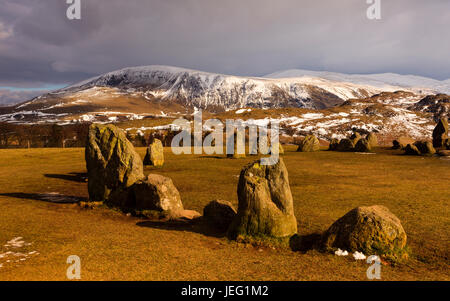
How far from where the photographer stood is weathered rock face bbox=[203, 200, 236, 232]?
48.5ft

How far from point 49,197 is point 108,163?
6.01 metres

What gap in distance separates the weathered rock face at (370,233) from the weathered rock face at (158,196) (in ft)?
30.0

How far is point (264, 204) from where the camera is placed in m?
12.7

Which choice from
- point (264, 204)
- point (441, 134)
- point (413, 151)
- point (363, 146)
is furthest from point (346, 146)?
point (264, 204)

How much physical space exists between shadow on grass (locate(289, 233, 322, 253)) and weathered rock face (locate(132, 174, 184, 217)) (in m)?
7.07

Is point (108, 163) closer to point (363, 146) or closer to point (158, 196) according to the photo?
point (158, 196)

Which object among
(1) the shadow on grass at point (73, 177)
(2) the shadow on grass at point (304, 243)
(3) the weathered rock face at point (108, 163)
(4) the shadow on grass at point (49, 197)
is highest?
(3) the weathered rock face at point (108, 163)

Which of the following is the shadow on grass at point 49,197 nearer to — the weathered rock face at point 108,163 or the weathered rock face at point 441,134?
the weathered rock face at point 108,163

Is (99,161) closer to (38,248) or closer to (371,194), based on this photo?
(38,248)

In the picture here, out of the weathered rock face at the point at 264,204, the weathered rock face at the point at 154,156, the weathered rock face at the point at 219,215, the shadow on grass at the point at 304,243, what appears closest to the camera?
the shadow on grass at the point at 304,243

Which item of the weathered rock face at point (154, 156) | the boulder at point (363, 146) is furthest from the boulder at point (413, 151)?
the weathered rock face at point (154, 156)

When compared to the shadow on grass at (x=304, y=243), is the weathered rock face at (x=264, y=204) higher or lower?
higher

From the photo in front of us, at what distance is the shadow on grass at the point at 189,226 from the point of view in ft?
46.4

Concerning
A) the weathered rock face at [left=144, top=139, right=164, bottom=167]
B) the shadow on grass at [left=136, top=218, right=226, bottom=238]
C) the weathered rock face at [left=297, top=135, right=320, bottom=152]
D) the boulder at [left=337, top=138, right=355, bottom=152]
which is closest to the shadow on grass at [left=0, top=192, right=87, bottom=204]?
the shadow on grass at [left=136, top=218, right=226, bottom=238]
